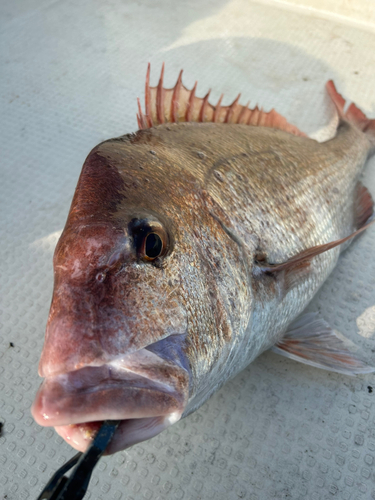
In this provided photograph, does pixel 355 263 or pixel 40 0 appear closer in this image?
pixel 355 263

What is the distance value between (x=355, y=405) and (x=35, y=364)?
1.30 metres

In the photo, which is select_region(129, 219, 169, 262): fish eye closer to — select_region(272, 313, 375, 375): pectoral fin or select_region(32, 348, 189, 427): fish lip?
select_region(32, 348, 189, 427): fish lip

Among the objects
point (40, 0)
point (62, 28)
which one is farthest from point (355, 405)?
point (40, 0)

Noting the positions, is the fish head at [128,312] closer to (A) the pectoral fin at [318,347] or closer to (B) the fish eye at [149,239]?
(B) the fish eye at [149,239]

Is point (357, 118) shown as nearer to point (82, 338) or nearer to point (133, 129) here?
point (133, 129)

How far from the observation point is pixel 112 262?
30.0 inches

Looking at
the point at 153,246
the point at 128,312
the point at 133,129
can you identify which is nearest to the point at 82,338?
the point at 128,312

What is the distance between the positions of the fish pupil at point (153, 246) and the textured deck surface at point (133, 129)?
0.86m

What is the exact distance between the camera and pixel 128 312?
2.46ft

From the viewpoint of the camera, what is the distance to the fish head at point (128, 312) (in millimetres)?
701

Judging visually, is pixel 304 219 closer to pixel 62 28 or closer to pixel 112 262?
pixel 112 262

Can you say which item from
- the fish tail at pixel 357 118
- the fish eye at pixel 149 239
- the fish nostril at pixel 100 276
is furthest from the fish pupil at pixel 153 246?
the fish tail at pixel 357 118

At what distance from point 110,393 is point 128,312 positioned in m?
0.15

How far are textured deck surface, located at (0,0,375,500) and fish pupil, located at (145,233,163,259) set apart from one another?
2.81ft
